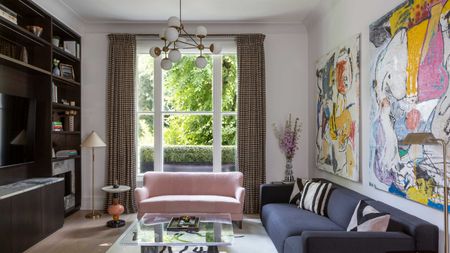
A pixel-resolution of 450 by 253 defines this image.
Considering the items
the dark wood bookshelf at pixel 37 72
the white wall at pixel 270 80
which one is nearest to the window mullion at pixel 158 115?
the white wall at pixel 270 80

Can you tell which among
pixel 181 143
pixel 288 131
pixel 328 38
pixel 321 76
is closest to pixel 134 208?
pixel 181 143

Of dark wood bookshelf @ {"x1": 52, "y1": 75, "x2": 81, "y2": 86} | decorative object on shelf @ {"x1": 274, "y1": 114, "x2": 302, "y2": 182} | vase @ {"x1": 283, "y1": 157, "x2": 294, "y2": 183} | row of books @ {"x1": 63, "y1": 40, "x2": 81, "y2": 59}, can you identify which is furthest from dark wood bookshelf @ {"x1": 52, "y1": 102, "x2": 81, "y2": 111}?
vase @ {"x1": 283, "y1": 157, "x2": 294, "y2": 183}

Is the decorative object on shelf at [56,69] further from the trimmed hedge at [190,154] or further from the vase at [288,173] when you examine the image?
the vase at [288,173]

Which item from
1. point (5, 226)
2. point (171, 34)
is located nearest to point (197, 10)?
point (171, 34)

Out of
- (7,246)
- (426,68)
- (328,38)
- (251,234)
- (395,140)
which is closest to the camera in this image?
(426,68)

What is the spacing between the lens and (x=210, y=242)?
10.0 feet

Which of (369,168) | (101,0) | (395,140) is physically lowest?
(369,168)

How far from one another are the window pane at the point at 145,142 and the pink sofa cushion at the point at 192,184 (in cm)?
68

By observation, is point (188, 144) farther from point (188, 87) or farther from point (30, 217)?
point (30, 217)

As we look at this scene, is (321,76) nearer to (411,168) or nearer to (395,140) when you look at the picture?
(395,140)

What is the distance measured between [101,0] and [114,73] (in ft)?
4.07

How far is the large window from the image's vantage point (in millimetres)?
5914

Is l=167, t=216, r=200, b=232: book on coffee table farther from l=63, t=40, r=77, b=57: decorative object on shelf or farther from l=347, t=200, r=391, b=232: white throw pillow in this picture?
l=63, t=40, r=77, b=57: decorative object on shelf

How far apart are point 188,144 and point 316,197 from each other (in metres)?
2.59
